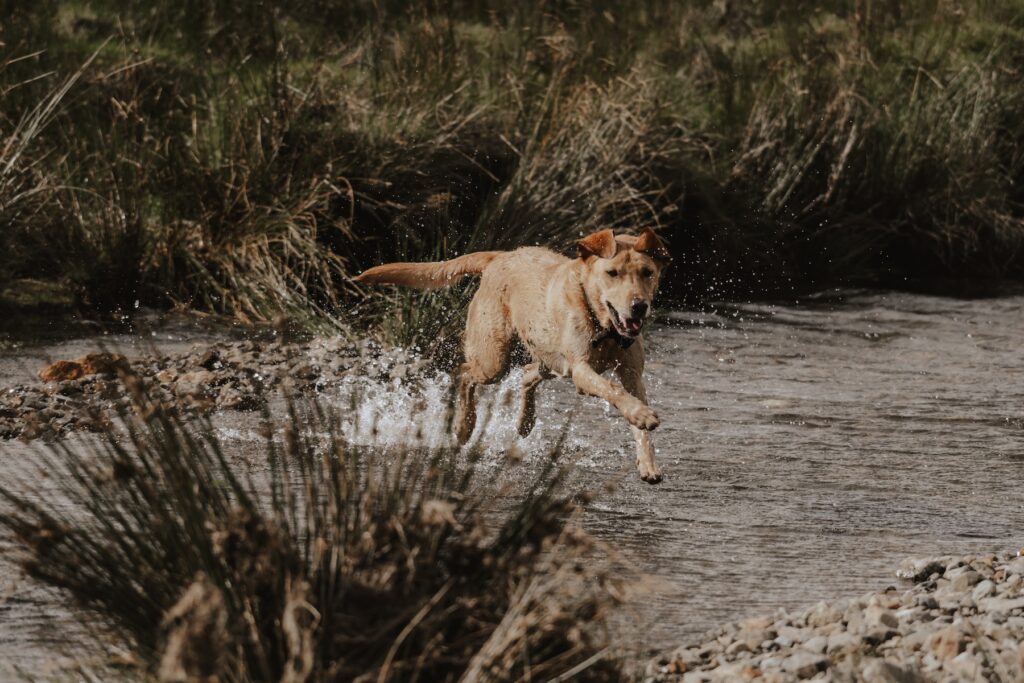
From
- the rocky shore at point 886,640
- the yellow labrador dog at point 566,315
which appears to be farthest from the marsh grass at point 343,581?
the yellow labrador dog at point 566,315

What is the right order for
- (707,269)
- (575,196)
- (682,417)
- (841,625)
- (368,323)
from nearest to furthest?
1. (841,625)
2. (682,417)
3. (368,323)
4. (575,196)
5. (707,269)

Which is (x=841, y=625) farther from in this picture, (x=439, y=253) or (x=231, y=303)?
(x=231, y=303)

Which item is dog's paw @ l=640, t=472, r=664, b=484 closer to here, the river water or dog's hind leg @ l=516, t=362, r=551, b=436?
the river water

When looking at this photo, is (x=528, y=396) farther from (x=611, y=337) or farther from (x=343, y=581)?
(x=343, y=581)

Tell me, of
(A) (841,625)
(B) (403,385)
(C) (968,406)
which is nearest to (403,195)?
(B) (403,385)

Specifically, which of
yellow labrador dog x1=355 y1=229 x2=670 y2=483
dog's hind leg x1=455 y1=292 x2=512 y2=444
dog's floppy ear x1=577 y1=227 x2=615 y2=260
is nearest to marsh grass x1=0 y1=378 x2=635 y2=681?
yellow labrador dog x1=355 y1=229 x2=670 y2=483

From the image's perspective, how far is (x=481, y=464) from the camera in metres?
6.48

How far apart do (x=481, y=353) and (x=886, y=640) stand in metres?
2.97

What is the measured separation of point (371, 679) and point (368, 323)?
5.94 meters

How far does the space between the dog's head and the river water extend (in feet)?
1.99

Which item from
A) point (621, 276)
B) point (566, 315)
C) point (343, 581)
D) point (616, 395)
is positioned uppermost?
point (343, 581)

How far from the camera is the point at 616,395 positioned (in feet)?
18.6

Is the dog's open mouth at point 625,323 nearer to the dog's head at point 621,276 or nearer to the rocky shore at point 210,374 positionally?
the dog's head at point 621,276

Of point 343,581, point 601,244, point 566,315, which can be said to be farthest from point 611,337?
point 343,581
